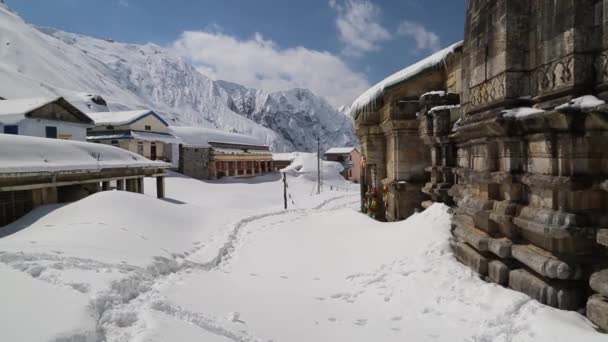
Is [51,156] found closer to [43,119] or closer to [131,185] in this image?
[131,185]

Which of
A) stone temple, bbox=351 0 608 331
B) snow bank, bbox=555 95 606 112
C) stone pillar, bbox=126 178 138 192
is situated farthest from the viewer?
stone pillar, bbox=126 178 138 192

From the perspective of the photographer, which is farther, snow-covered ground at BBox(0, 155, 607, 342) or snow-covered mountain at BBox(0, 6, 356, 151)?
snow-covered mountain at BBox(0, 6, 356, 151)

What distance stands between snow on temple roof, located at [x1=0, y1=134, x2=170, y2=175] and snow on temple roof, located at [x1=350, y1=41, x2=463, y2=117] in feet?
32.3

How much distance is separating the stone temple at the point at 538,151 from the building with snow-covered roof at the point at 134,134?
1245 inches

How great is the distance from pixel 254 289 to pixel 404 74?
286 inches

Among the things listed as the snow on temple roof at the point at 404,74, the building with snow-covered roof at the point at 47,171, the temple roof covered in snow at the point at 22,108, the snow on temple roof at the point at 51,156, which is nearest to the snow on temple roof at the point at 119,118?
the temple roof covered in snow at the point at 22,108

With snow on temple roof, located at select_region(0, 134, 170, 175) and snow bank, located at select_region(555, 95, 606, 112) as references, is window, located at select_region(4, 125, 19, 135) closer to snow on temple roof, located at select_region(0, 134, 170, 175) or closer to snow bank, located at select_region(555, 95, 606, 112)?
snow on temple roof, located at select_region(0, 134, 170, 175)

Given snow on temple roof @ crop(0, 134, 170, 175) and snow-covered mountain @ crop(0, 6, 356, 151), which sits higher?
snow-covered mountain @ crop(0, 6, 356, 151)

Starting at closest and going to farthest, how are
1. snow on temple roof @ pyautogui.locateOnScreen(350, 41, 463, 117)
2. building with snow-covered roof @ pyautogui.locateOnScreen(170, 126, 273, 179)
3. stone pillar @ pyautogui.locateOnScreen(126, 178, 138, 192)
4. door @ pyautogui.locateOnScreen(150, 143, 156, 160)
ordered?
1. snow on temple roof @ pyautogui.locateOnScreen(350, 41, 463, 117)
2. stone pillar @ pyautogui.locateOnScreen(126, 178, 138, 192)
3. door @ pyautogui.locateOnScreen(150, 143, 156, 160)
4. building with snow-covered roof @ pyautogui.locateOnScreen(170, 126, 273, 179)

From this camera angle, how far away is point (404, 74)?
32.0 feet

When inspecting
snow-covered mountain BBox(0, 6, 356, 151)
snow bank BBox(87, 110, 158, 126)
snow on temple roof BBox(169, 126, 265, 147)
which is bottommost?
snow on temple roof BBox(169, 126, 265, 147)

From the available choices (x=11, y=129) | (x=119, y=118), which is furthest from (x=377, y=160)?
(x=119, y=118)

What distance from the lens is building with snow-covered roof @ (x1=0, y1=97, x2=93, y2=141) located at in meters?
21.3

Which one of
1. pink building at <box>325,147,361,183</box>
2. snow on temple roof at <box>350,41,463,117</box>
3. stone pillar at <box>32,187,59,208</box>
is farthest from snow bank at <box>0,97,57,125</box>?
pink building at <box>325,147,361,183</box>
